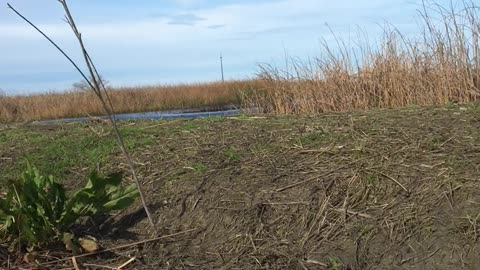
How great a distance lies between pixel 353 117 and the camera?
6199mm

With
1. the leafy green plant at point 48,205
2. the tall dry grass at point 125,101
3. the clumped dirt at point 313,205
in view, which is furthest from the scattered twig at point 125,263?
the tall dry grass at point 125,101

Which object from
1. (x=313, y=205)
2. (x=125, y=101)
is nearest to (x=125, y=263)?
(x=313, y=205)

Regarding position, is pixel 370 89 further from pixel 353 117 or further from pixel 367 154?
pixel 367 154

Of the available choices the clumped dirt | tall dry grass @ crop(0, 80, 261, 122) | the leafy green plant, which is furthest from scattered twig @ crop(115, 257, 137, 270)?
tall dry grass @ crop(0, 80, 261, 122)

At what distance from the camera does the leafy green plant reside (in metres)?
4.13

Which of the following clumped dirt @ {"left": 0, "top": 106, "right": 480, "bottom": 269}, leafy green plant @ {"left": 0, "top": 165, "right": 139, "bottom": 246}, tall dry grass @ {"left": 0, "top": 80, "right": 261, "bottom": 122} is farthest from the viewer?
tall dry grass @ {"left": 0, "top": 80, "right": 261, "bottom": 122}

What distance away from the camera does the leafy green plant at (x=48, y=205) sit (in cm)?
413

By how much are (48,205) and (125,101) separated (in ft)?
90.6

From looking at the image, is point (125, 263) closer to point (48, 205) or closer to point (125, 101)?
point (48, 205)

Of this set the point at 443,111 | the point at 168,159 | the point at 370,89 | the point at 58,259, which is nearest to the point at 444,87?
the point at 370,89

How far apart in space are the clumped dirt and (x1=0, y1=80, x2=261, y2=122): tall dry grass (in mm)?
18573

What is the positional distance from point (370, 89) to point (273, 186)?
4784mm

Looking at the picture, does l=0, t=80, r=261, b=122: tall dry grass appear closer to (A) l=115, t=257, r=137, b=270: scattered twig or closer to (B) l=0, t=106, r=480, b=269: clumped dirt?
(B) l=0, t=106, r=480, b=269: clumped dirt

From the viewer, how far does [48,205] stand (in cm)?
421
